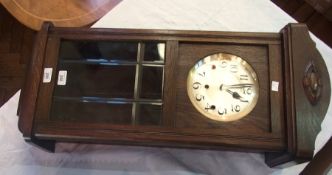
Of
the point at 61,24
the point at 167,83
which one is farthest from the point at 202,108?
the point at 61,24

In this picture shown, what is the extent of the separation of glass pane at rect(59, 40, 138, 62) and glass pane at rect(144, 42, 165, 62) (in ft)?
0.08

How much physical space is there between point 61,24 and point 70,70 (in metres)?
0.23

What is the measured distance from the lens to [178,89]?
2.15ft

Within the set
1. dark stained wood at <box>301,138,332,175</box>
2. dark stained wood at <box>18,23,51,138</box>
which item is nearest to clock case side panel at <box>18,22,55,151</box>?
dark stained wood at <box>18,23,51,138</box>

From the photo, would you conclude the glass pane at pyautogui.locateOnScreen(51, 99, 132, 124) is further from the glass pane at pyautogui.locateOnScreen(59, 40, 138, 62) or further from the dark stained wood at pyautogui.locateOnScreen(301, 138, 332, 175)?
the dark stained wood at pyautogui.locateOnScreen(301, 138, 332, 175)

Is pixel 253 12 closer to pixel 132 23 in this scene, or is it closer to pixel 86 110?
pixel 132 23

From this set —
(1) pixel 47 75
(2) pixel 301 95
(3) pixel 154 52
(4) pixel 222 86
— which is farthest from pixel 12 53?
(2) pixel 301 95

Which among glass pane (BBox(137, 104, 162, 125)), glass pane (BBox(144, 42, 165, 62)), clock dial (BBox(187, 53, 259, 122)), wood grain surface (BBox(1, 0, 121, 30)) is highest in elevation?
wood grain surface (BBox(1, 0, 121, 30))

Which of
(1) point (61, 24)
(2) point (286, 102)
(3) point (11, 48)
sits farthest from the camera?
(3) point (11, 48)

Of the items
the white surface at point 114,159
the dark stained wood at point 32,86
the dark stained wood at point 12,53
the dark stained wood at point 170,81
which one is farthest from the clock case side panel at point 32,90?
the dark stained wood at point 12,53

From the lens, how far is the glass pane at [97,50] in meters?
0.70

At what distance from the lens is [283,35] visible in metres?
0.67

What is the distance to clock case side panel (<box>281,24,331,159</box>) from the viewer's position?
0.61 meters

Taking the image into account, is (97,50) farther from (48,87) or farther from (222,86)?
(222,86)
